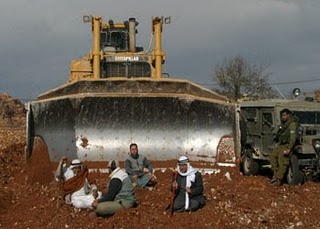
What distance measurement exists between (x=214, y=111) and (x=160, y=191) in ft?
8.20

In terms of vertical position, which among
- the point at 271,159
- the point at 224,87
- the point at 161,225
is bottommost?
the point at 161,225

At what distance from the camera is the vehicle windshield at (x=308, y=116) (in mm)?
13219

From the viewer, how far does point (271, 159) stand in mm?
11680

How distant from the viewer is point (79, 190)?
902 cm

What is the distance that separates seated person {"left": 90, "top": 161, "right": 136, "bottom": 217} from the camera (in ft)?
27.2

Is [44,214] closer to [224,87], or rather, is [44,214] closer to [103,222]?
[103,222]

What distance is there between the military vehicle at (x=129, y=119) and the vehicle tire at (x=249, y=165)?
8.62 feet

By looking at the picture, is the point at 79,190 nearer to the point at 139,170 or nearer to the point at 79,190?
the point at 79,190

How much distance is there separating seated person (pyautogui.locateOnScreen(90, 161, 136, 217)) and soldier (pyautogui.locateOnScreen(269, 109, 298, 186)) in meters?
3.69

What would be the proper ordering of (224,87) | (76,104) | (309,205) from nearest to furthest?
1. (309,205)
2. (76,104)
3. (224,87)

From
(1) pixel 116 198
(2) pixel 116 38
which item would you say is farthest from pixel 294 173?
(2) pixel 116 38

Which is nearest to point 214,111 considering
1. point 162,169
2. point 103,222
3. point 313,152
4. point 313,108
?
point 162,169

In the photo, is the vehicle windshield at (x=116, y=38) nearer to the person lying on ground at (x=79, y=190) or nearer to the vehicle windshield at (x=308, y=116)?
the vehicle windshield at (x=308, y=116)

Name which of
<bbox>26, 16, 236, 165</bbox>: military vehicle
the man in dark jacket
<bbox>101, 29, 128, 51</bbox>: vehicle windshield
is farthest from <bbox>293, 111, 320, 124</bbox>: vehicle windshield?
the man in dark jacket
